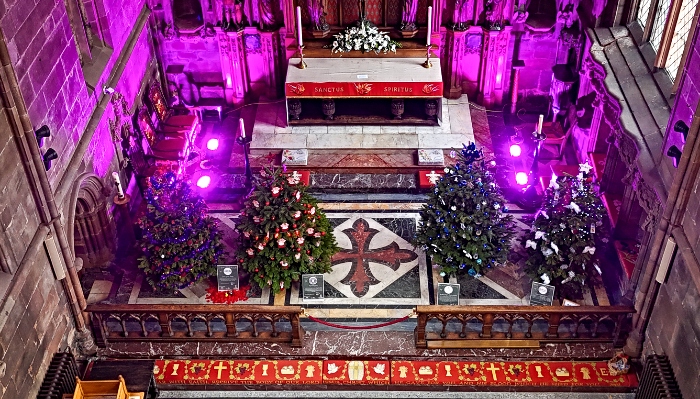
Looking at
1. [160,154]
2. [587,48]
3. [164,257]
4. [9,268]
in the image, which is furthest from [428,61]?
[9,268]

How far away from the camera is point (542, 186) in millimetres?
15438

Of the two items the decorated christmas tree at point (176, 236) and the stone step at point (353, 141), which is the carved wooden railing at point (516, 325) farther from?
the stone step at point (353, 141)

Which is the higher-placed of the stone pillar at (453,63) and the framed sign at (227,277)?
the stone pillar at (453,63)

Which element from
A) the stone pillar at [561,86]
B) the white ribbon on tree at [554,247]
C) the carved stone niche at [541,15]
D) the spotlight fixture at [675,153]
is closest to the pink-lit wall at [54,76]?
the white ribbon on tree at [554,247]

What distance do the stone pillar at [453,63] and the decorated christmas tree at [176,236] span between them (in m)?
7.36

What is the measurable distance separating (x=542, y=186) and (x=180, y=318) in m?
7.52

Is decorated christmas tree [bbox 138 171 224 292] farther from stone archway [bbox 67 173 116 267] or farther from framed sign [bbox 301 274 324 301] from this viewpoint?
framed sign [bbox 301 274 324 301]

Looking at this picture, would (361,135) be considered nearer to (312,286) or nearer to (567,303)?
(312,286)

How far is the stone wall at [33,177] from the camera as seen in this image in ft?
31.8

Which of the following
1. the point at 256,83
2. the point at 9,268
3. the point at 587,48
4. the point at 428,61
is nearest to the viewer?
the point at 9,268

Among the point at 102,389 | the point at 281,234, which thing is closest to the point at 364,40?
the point at 281,234

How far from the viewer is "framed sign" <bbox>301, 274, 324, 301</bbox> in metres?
12.8

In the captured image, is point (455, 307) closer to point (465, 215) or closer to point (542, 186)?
point (465, 215)

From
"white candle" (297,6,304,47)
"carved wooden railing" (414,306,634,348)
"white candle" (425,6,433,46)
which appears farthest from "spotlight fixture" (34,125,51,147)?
"white candle" (425,6,433,46)
